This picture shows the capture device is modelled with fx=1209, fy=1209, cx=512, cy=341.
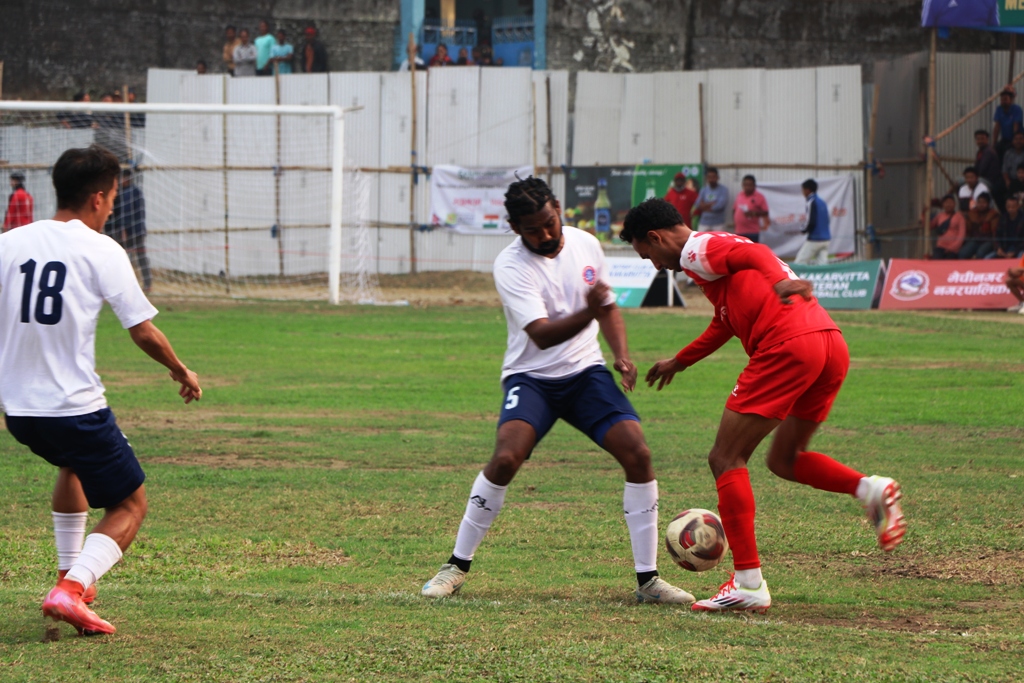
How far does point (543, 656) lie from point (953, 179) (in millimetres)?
25348

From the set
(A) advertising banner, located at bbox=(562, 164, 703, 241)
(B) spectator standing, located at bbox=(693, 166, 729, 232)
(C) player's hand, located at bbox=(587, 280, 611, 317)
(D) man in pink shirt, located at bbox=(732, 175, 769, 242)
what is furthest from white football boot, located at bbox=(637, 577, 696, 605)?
(A) advertising banner, located at bbox=(562, 164, 703, 241)

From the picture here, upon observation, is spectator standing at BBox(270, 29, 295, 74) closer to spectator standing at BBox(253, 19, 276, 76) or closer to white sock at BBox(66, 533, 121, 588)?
spectator standing at BBox(253, 19, 276, 76)

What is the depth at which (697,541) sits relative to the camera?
5977 millimetres

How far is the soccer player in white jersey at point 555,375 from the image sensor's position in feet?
19.8

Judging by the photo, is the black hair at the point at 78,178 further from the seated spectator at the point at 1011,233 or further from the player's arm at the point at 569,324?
the seated spectator at the point at 1011,233

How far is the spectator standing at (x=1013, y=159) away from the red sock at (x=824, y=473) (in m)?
19.0

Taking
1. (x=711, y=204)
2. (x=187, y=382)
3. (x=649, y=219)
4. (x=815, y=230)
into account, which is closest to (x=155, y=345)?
(x=187, y=382)

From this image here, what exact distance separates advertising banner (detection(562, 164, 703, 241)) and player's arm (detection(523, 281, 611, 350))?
22.5m

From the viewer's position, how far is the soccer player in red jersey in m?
5.75

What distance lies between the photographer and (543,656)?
15.1 ft

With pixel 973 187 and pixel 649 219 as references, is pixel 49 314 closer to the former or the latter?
pixel 649 219

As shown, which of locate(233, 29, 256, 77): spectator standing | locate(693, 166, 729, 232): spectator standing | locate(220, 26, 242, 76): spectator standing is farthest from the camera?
locate(220, 26, 242, 76): spectator standing

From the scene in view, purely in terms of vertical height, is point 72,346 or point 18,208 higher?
point 18,208

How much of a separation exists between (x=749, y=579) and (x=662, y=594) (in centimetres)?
47
